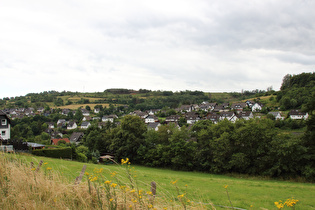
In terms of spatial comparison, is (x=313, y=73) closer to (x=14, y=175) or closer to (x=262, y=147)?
(x=262, y=147)

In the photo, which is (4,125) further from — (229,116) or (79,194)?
(229,116)

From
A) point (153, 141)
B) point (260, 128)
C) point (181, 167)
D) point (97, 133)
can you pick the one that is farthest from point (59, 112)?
point (260, 128)

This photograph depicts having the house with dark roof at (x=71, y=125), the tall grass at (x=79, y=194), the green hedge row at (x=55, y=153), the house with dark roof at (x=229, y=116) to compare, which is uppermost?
the tall grass at (x=79, y=194)

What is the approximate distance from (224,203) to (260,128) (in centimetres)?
1992

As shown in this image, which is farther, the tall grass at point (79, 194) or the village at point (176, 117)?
the village at point (176, 117)

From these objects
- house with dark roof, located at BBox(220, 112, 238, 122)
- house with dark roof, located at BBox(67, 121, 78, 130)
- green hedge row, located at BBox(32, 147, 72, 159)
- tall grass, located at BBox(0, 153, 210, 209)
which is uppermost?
tall grass, located at BBox(0, 153, 210, 209)

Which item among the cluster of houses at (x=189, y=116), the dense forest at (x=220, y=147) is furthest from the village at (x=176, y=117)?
the dense forest at (x=220, y=147)

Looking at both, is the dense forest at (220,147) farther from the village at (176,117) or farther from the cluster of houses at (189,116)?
the village at (176,117)

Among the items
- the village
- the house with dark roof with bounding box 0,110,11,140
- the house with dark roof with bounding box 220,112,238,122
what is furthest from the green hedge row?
the house with dark roof with bounding box 220,112,238,122

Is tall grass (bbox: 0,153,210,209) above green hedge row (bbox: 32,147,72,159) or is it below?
above

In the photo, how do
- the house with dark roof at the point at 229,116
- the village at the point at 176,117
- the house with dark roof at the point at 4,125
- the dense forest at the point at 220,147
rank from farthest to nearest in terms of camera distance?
the house with dark roof at the point at 229,116 → the village at the point at 176,117 → the house with dark roof at the point at 4,125 → the dense forest at the point at 220,147

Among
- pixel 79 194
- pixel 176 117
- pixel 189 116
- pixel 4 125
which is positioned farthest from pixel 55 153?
pixel 189 116

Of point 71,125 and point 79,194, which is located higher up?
point 79,194

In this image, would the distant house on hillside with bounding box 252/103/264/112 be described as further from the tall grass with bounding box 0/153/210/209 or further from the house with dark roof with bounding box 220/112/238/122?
the tall grass with bounding box 0/153/210/209
